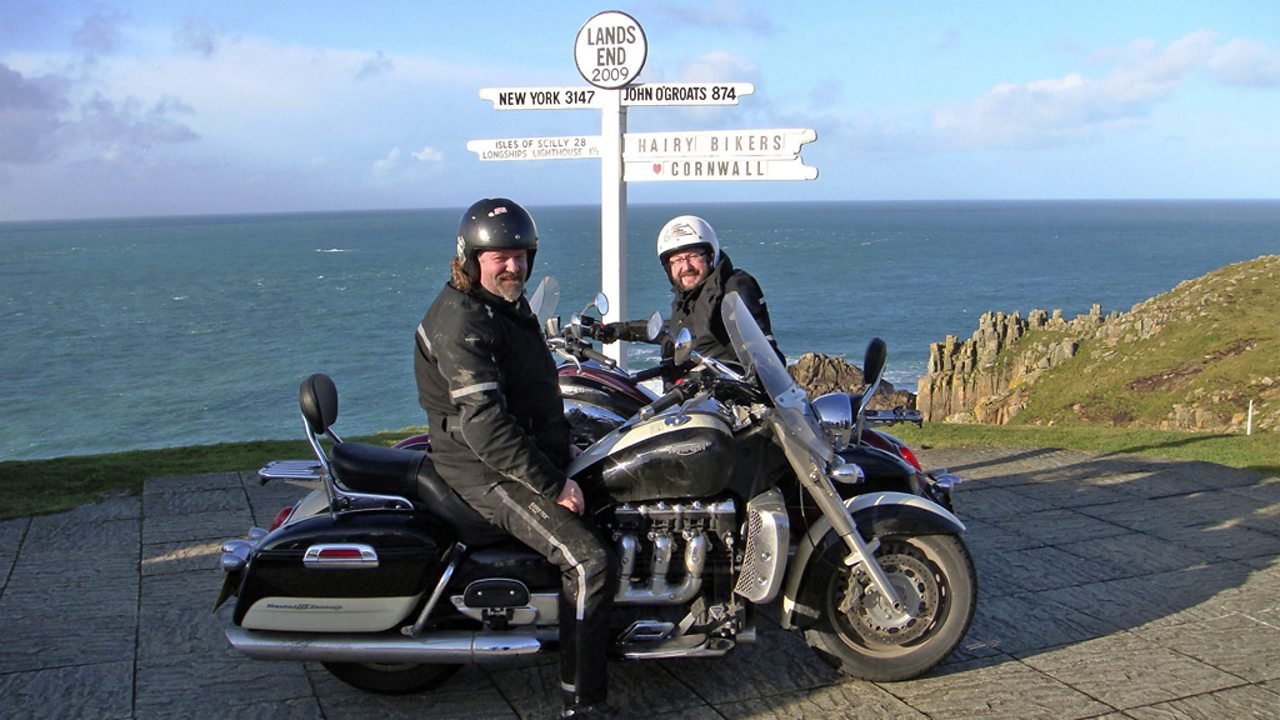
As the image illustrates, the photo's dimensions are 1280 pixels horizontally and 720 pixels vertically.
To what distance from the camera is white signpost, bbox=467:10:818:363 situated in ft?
28.7

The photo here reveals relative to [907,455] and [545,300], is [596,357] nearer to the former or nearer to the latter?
[545,300]

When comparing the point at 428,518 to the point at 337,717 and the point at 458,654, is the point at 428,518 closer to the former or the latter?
the point at 458,654

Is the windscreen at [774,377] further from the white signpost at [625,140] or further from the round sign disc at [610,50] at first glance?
the round sign disc at [610,50]

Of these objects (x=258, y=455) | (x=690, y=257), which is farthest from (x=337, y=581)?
(x=258, y=455)

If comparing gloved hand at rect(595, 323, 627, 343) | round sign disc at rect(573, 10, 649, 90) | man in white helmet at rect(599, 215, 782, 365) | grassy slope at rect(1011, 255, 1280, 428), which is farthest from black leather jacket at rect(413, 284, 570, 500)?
grassy slope at rect(1011, 255, 1280, 428)

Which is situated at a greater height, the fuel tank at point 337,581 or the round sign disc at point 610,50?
the round sign disc at point 610,50

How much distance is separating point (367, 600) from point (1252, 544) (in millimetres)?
5209

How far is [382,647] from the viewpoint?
409 centimetres

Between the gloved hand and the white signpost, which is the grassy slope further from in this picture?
the gloved hand

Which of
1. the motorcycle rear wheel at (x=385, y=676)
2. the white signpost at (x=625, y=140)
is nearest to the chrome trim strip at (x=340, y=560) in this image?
the motorcycle rear wheel at (x=385, y=676)

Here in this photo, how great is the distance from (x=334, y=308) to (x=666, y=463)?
68.2m

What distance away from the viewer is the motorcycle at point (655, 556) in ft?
13.4

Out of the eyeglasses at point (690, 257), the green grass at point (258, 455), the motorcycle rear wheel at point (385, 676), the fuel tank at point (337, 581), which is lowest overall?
the green grass at point (258, 455)

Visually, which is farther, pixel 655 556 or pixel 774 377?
pixel 774 377
